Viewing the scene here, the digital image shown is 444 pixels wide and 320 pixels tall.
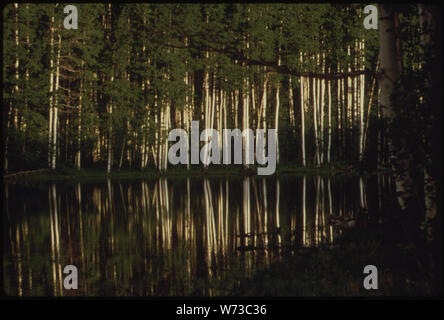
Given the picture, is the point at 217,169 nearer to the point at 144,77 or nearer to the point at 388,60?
the point at 144,77

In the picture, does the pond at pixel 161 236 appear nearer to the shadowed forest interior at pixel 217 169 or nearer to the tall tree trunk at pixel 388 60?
the shadowed forest interior at pixel 217 169

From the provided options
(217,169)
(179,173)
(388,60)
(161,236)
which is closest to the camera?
(388,60)

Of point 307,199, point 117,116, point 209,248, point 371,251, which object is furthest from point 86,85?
point 371,251

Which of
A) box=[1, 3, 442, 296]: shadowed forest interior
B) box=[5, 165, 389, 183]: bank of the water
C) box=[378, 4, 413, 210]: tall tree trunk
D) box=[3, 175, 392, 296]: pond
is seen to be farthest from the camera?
box=[5, 165, 389, 183]: bank of the water

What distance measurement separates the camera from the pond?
7.63 m

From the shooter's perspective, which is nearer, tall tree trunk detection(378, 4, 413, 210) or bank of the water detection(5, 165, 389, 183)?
tall tree trunk detection(378, 4, 413, 210)

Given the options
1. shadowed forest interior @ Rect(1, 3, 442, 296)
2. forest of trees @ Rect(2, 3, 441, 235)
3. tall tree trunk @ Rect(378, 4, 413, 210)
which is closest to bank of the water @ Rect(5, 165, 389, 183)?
shadowed forest interior @ Rect(1, 3, 442, 296)

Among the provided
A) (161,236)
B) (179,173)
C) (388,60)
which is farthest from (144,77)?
(388,60)

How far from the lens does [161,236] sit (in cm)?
1128

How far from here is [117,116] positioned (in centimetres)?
3294

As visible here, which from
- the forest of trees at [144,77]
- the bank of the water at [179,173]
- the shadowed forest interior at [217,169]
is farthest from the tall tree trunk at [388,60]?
the bank of the water at [179,173]

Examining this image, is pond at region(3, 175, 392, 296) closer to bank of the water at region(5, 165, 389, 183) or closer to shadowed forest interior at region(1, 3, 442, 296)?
shadowed forest interior at region(1, 3, 442, 296)
